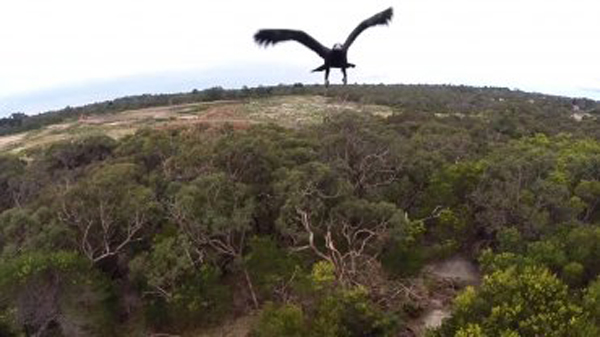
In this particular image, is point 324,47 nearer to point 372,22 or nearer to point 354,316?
point 372,22

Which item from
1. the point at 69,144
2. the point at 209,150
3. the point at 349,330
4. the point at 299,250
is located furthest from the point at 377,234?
the point at 69,144

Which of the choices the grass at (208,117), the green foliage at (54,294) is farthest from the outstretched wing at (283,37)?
the grass at (208,117)

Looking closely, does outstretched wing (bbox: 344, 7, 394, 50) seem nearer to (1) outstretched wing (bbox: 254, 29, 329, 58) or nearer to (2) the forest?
(1) outstretched wing (bbox: 254, 29, 329, 58)

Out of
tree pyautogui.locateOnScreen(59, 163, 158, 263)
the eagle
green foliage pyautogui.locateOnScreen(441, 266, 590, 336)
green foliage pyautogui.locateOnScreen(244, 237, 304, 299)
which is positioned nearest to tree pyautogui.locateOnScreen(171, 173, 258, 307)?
green foliage pyautogui.locateOnScreen(244, 237, 304, 299)

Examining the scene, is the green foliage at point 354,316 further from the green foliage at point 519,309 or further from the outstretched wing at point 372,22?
the outstretched wing at point 372,22

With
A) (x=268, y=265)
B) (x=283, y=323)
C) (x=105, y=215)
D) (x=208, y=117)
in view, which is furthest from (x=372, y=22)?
(x=208, y=117)

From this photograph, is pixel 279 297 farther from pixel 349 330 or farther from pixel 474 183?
pixel 474 183
